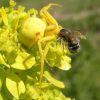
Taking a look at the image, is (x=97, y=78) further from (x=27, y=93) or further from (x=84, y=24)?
(x=27, y=93)

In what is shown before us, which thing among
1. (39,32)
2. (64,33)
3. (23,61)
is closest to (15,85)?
(23,61)

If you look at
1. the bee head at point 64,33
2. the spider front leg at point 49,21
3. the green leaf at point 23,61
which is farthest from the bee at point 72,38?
the green leaf at point 23,61

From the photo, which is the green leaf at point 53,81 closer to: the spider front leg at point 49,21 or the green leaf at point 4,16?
the spider front leg at point 49,21

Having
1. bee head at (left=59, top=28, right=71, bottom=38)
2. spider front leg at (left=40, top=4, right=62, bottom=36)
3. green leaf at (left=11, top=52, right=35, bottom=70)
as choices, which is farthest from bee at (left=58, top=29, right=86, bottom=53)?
green leaf at (left=11, top=52, right=35, bottom=70)

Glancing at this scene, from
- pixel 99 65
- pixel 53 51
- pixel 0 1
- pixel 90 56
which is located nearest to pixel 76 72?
pixel 90 56

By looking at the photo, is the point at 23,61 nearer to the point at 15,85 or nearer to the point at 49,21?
the point at 15,85

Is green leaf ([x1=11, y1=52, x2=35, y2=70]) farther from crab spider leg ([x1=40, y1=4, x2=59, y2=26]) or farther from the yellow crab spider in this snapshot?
crab spider leg ([x1=40, y1=4, x2=59, y2=26])
